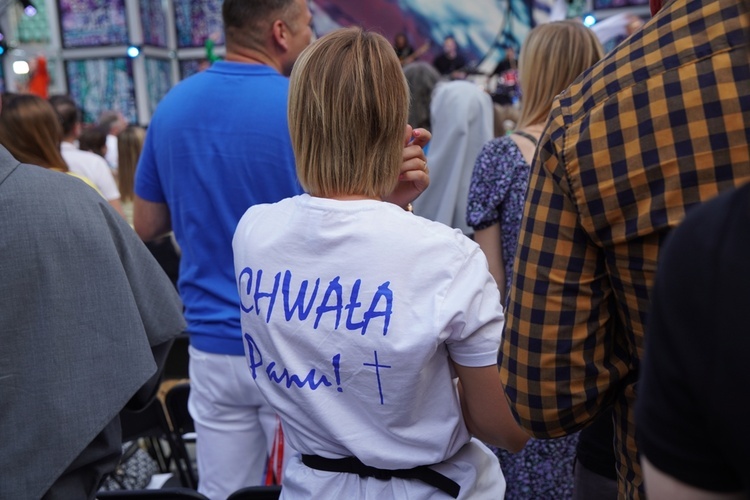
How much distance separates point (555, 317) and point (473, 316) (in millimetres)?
219

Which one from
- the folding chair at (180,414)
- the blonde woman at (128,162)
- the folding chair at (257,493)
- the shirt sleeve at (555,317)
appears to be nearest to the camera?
the shirt sleeve at (555,317)

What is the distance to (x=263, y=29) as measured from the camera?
7.70 ft

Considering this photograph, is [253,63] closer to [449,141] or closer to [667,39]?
[449,141]

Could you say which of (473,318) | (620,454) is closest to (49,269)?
(473,318)

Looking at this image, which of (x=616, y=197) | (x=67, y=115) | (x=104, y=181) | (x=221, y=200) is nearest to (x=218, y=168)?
(x=221, y=200)

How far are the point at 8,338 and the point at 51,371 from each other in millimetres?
88

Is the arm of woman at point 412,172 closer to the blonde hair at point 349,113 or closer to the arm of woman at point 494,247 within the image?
the blonde hair at point 349,113

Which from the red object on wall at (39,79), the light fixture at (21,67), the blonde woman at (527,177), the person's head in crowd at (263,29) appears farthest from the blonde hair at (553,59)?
the light fixture at (21,67)

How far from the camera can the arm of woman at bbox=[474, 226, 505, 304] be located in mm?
2311

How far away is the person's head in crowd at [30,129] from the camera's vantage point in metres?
2.65

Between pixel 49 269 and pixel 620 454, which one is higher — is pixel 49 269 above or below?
above

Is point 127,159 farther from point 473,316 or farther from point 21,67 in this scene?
point 21,67

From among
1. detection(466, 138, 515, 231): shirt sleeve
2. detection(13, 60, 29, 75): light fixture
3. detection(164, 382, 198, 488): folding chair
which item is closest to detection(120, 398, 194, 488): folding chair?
detection(164, 382, 198, 488): folding chair

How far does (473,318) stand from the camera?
1.27m
